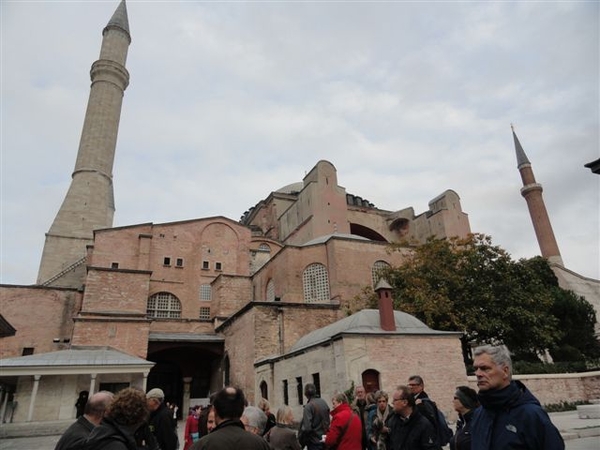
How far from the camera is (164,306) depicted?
26.5 meters

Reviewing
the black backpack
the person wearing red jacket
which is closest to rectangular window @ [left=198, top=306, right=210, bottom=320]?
the person wearing red jacket

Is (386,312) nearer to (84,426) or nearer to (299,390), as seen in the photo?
(299,390)

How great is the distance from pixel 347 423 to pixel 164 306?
79.5 ft

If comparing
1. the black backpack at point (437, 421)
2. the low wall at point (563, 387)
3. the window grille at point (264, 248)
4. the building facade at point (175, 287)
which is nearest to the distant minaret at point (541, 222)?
the building facade at point (175, 287)

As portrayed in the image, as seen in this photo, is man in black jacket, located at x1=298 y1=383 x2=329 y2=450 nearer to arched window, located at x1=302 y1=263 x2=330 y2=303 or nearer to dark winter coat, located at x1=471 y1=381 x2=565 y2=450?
dark winter coat, located at x1=471 y1=381 x2=565 y2=450

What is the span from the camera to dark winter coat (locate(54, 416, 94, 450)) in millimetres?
2713

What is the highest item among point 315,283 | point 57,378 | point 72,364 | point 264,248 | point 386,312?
point 264,248

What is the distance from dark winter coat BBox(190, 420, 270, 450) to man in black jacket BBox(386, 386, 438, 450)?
173 centimetres

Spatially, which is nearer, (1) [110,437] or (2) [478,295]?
(1) [110,437]

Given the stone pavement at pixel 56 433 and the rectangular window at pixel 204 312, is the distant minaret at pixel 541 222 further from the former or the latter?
the rectangular window at pixel 204 312

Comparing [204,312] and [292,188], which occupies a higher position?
[292,188]

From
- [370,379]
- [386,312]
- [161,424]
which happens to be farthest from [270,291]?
[161,424]

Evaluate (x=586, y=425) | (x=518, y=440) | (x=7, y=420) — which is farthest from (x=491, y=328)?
(x=7, y=420)

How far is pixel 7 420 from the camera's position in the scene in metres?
15.6
